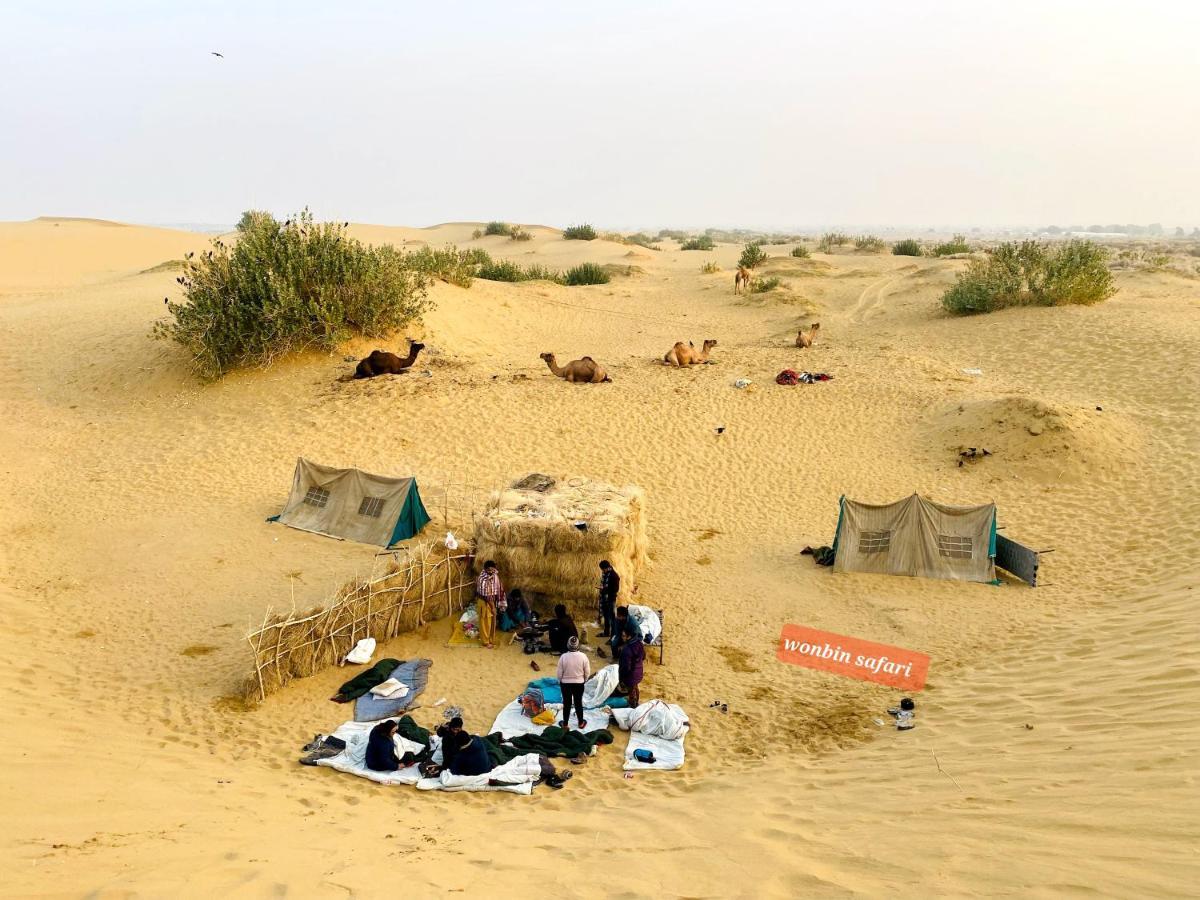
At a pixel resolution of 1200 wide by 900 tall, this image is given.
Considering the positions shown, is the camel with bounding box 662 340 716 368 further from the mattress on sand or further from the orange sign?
the mattress on sand

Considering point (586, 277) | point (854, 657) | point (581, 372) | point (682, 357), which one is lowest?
point (854, 657)

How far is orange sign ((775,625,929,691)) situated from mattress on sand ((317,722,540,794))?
12.6ft

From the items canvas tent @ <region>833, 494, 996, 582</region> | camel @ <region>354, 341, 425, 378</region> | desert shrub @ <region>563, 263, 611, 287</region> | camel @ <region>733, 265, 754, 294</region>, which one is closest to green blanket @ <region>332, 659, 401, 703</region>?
canvas tent @ <region>833, 494, 996, 582</region>

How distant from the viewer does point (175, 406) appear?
19.0 m

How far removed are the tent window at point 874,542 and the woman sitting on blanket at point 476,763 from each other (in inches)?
258

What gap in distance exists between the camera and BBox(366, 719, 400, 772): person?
7.57 metres

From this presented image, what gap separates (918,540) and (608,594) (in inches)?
196

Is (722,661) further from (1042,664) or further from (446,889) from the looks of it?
(446,889)

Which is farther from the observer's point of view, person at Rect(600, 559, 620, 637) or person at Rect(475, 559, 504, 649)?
person at Rect(475, 559, 504, 649)

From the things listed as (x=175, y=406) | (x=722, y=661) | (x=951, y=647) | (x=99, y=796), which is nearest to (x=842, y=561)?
(x=951, y=647)

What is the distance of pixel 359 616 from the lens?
984 cm

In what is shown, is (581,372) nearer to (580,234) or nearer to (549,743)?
(549,743)

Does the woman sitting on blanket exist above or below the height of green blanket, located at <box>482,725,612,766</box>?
above

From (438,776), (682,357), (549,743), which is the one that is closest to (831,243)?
(682,357)
